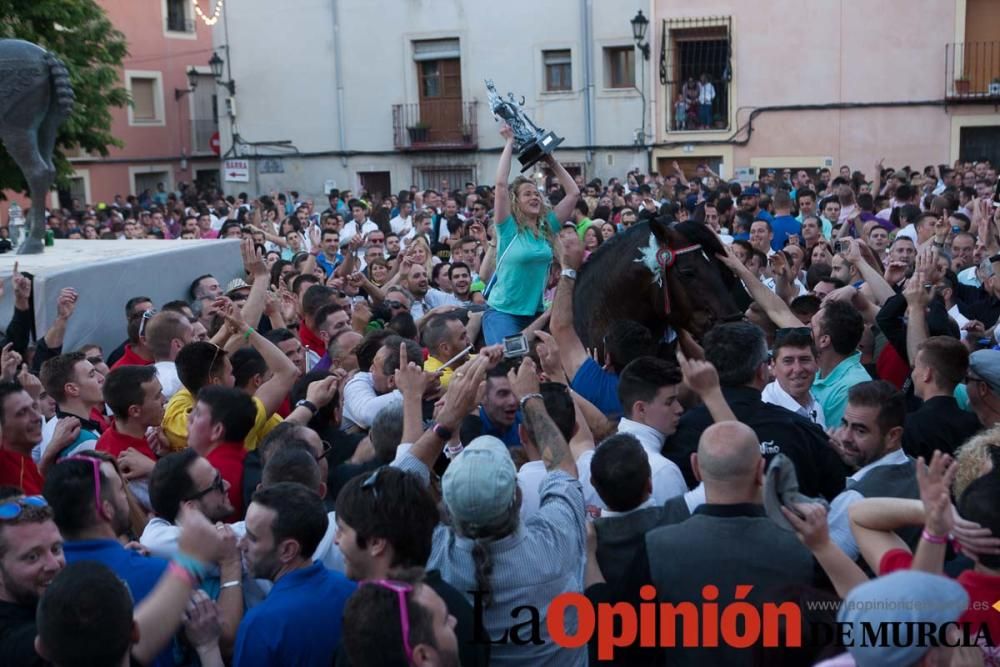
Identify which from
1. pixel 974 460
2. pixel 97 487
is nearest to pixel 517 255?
pixel 974 460

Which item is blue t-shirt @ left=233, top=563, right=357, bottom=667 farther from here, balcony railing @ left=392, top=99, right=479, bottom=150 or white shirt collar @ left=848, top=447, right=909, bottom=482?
balcony railing @ left=392, top=99, right=479, bottom=150

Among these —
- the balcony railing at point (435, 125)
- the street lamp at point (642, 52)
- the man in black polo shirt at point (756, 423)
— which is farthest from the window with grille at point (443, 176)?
the man in black polo shirt at point (756, 423)

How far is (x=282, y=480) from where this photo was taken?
12.8 feet

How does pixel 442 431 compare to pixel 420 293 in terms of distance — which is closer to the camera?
pixel 442 431

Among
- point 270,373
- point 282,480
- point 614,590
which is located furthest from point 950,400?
point 270,373

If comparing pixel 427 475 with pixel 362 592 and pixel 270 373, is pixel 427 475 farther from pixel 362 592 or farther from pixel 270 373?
pixel 270 373

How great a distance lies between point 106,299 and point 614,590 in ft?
20.6

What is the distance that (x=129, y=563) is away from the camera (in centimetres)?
344

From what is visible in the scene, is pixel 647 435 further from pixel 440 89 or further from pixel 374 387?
pixel 440 89

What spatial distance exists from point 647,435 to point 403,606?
1975 mm

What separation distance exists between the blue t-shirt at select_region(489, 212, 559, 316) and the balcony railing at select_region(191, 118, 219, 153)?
27.4m

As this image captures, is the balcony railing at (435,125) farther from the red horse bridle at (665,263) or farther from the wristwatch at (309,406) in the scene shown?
the wristwatch at (309,406)

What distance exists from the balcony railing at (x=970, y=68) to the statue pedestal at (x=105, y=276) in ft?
63.9

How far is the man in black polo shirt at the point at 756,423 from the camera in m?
4.27
